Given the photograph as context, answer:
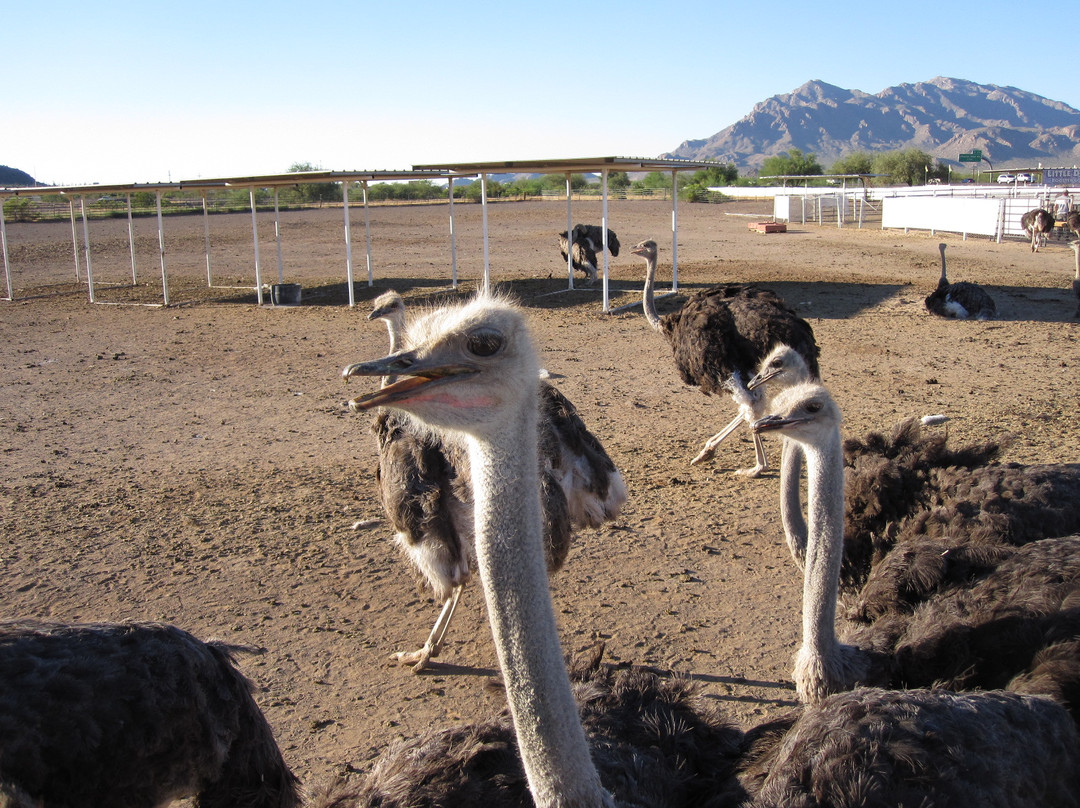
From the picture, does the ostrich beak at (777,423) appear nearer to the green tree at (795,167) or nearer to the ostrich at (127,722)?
the ostrich at (127,722)

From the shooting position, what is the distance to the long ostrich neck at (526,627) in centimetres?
175

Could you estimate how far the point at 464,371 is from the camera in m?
1.76

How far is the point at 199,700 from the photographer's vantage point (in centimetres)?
239

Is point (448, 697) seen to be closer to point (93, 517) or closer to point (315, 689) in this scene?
point (315, 689)

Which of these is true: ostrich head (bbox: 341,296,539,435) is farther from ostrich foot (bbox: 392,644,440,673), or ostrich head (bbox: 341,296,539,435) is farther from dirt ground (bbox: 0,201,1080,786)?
ostrich foot (bbox: 392,644,440,673)

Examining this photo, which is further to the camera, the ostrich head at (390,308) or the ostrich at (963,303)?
the ostrich at (963,303)

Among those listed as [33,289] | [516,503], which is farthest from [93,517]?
[33,289]

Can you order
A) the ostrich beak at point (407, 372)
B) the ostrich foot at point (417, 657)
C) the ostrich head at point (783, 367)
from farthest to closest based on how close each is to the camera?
1. the ostrich head at point (783, 367)
2. the ostrich foot at point (417, 657)
3. the ostrich beak at point (407, 372)

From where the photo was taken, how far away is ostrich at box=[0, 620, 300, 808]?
6.79ft

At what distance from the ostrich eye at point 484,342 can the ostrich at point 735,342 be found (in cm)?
431

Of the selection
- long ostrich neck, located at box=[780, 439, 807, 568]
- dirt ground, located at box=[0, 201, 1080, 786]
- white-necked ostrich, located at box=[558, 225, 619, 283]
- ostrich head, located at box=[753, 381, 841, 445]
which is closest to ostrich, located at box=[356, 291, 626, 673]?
dirt ground, located at box=[0, 201, 1080, 786]

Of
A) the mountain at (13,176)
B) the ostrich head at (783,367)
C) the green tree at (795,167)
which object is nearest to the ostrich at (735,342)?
the ostrich head at (783,367)

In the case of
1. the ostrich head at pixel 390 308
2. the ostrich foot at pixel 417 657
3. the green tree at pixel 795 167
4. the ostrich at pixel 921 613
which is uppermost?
the green tree at pixel 795 167

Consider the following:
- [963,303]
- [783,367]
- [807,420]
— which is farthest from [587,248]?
[807,420]
